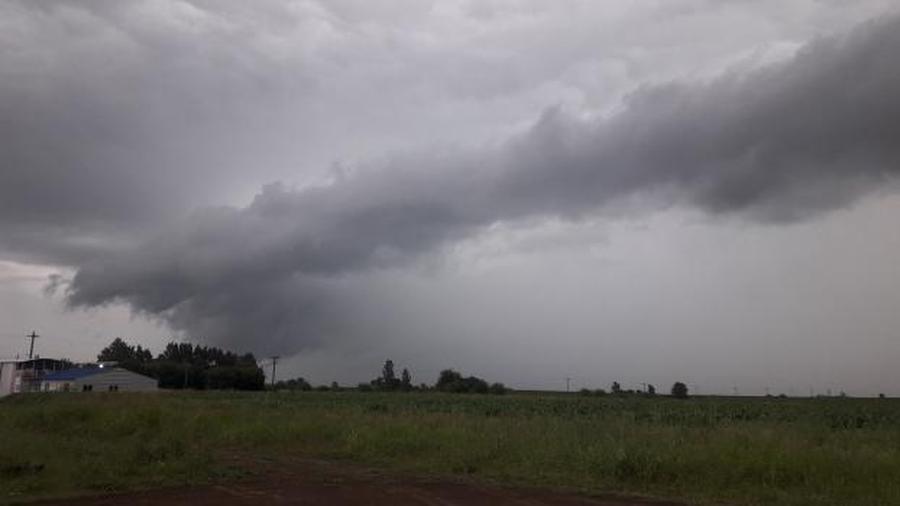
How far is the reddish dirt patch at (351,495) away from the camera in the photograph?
13.2 meters

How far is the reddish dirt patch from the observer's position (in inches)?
518

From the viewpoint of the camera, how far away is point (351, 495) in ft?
45.9

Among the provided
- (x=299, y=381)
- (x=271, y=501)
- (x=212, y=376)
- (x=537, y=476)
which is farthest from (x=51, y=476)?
(x=299, y=381)

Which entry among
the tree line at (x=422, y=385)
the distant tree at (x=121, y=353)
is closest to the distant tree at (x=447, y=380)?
the tree line at (x=422, y=385)

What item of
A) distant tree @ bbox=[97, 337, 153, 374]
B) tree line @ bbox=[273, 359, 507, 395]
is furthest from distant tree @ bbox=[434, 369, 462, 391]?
distant tree @ bbox=[97, 337, 153, 374]

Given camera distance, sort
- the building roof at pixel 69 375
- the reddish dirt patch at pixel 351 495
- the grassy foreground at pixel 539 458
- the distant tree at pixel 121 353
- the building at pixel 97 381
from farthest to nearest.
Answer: the distant tree at pixel 121 353 → the building roof at pixel 69 375 → the building at pixel 97 381 → the grassy foreground at pixel 539 458 → the reddish dirt patch at pixel 351 495

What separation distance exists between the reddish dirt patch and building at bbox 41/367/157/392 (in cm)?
8774

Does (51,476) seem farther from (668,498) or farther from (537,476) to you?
(668,498)

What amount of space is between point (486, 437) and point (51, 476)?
10710mm

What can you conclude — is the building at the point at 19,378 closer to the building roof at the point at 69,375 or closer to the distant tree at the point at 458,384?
the building roof at the point at 69,375

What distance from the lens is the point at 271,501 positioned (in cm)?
1309

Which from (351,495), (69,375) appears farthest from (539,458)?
(69,375)

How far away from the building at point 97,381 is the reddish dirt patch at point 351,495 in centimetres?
8774

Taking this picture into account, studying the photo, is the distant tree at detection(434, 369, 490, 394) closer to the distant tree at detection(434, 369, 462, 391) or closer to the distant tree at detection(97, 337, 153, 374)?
the distant tree at detection(434, 369, 462, 391)
